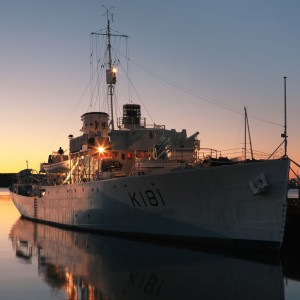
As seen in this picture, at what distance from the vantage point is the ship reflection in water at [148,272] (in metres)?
12.3

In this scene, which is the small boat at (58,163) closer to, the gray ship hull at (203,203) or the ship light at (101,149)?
the ship light at (101,149)

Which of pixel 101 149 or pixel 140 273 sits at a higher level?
pixel 101 149

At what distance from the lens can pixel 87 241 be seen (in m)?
23.9

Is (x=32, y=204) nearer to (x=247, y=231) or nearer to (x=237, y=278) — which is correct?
(x=247, y=231)

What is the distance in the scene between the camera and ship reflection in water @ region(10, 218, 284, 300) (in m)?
12.3

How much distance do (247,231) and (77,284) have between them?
8517 millimetres

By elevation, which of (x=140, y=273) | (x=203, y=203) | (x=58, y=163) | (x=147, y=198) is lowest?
(x=140, y=273)

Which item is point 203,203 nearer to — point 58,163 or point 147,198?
point 147,198

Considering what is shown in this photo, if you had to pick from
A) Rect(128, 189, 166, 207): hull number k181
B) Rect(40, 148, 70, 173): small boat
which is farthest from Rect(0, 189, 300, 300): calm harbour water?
Rect(40, 148, 70, 173): small boat

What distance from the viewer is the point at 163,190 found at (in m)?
21.6

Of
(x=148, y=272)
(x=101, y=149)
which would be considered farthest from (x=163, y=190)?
(x=101, y=149)

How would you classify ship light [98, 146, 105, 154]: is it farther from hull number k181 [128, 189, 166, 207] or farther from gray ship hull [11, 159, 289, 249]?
hull number k181 [128, 189, 166, 207]

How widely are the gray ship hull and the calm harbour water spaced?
1303 millimetres

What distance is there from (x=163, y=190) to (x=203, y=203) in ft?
7.10
